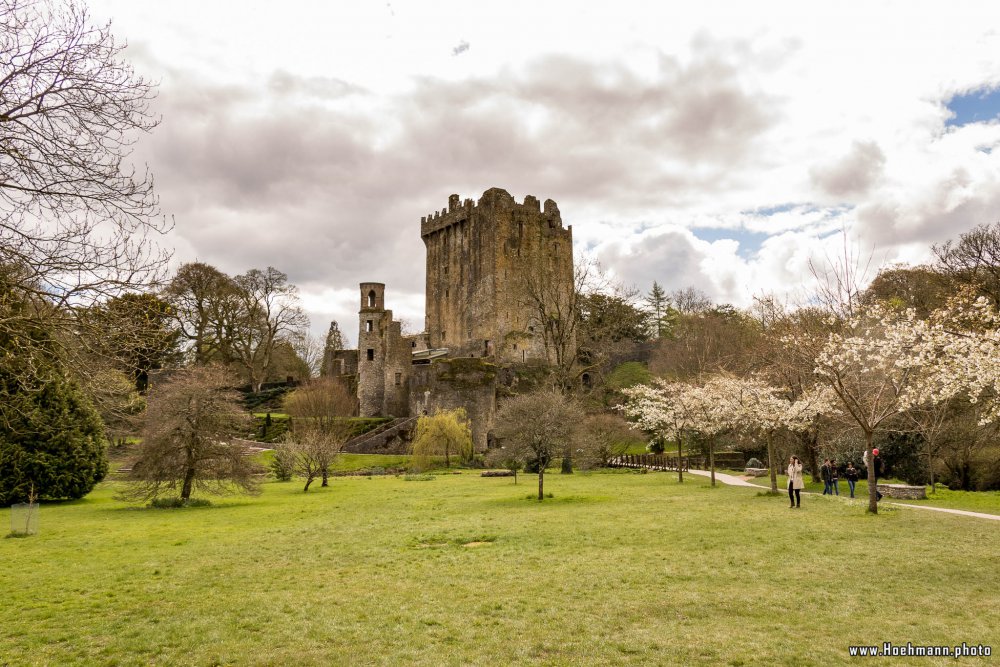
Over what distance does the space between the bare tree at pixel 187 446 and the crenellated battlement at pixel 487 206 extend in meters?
47.4

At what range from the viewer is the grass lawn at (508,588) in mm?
7410

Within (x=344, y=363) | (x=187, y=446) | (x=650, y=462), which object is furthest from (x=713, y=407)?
(x=344, y=363)

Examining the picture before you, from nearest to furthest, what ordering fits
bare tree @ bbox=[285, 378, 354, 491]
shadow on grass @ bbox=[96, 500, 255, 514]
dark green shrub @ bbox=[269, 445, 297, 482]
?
shadow on grass @ bbox=[96, 500, 255, 514], bare tree @ bbox=[285, 378, 354, 491], dark green shrub @ bbox=[269, 445, 297, 482]

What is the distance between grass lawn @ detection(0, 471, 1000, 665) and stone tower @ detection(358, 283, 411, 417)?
40.1 m

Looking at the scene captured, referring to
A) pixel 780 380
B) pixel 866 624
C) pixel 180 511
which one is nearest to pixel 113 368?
pixel 866 624

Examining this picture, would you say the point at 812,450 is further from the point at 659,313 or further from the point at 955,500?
the point at 659,313

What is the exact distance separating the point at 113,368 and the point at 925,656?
9.95 meters

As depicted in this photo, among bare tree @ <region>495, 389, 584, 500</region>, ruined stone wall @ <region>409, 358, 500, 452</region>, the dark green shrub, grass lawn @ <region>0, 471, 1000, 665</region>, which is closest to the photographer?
grass lawn @ <region>0, 471, 1000, 665</region>

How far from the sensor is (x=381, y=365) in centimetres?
5966

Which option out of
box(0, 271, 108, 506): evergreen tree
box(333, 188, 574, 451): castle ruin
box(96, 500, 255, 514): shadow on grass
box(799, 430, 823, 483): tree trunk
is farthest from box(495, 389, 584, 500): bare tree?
box(333, 188, 574, 451): castle ruin

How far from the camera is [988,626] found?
7617 mm

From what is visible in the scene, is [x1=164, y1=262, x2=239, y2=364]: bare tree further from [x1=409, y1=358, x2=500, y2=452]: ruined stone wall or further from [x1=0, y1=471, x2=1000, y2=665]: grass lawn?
[x1=0, y1=471, x2=1000, y2=665]: grass lawn

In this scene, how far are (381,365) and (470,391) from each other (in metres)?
13.8

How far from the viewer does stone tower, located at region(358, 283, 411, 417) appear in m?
58.8
